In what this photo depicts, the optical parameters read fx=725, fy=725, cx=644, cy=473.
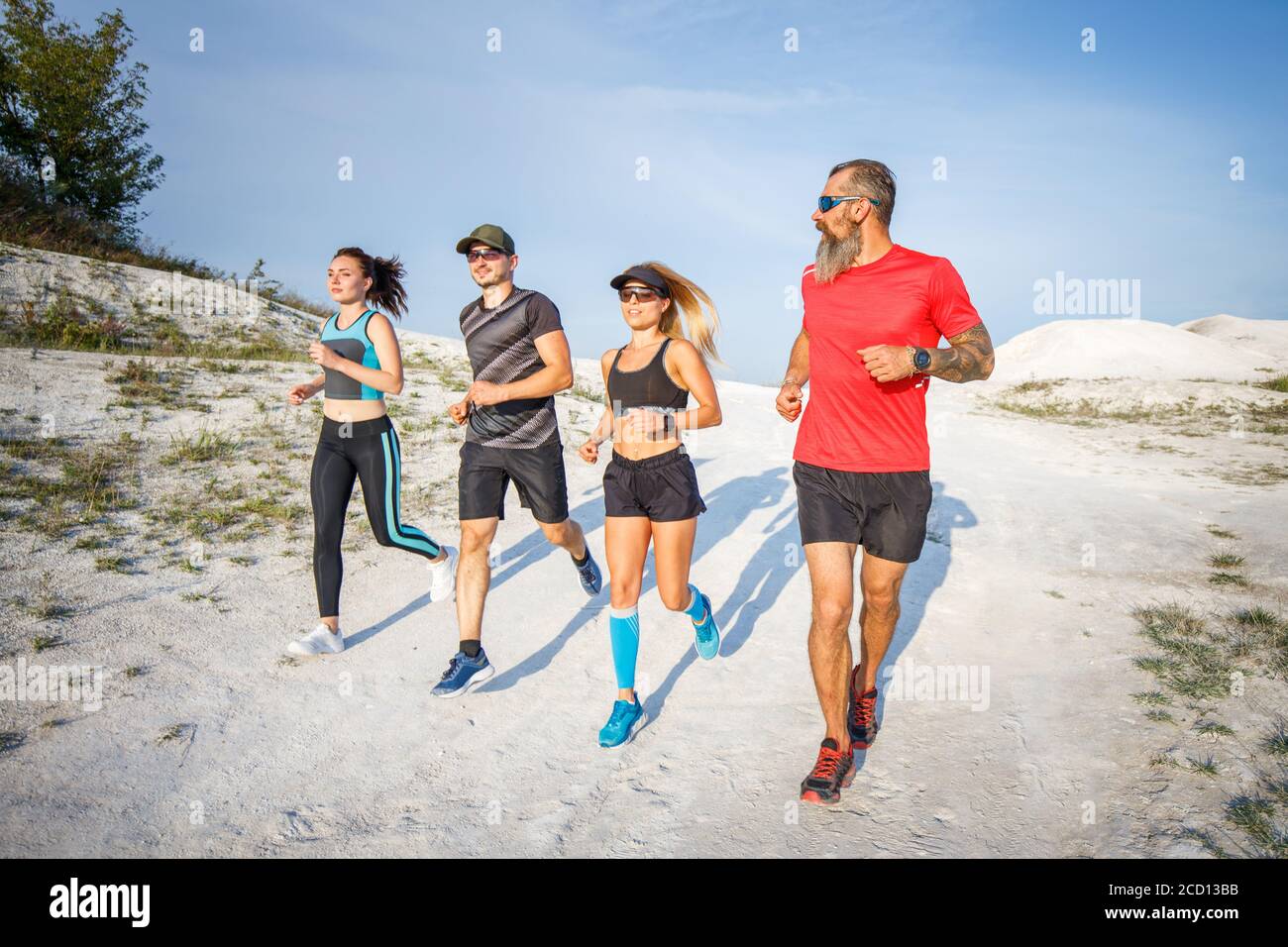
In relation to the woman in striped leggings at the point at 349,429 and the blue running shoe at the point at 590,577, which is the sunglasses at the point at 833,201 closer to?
the woman in striped leggings at the point at 349,429

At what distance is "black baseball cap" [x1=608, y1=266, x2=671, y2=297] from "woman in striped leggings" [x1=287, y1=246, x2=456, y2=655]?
60.5 inches

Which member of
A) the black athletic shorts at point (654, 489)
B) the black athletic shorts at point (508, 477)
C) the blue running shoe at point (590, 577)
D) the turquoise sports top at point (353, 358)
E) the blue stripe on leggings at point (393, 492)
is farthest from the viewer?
the blue running shoe at point (590, 577)

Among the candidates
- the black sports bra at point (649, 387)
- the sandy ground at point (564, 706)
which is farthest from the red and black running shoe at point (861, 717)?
the black sports bra at point (649, 387)

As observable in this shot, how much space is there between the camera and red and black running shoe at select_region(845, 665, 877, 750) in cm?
387

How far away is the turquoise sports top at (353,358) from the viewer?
16.0ft

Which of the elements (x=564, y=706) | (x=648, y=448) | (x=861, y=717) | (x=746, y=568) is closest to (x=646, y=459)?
(x=648, y=448)

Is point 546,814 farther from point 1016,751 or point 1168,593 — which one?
point 1168,593

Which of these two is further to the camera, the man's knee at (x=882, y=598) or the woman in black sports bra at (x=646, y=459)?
the woman in black sports bra at (x=646, y=459)

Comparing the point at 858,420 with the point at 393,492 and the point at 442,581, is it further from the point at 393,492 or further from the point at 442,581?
the point at 442,581

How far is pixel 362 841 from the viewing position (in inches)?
121

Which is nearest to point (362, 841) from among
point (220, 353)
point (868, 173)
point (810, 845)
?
point (810, 845)

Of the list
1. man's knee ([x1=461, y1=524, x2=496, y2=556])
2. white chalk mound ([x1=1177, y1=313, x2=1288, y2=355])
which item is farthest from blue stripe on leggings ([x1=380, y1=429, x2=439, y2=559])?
white chalk mound ([x1=1177, y1=313, x2=1288, y2=355])

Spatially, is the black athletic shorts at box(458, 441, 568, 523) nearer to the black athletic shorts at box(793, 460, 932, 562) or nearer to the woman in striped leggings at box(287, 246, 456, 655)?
the woman in striped leggings at box(287, 246, 456, 655)

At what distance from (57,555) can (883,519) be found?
20.4ft
